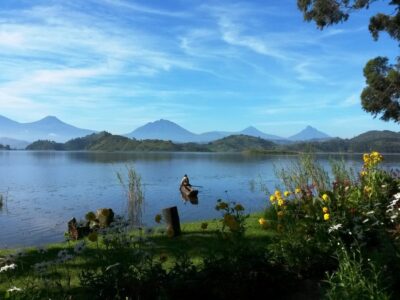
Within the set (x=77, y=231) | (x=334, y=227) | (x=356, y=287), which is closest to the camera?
(x=356, y=287)

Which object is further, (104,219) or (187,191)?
(187,191)

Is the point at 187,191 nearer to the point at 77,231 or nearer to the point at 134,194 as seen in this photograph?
the point at 134,194

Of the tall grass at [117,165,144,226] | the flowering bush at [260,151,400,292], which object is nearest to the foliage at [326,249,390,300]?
the flowering bush at [260,151,400,292]

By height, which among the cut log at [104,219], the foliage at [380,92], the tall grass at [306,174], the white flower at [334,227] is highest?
the foliage at [380,92]

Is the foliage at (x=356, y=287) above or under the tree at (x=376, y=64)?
under

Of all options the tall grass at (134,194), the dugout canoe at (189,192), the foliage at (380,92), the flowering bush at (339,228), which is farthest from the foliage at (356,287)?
the dugout canoe at (189,192)

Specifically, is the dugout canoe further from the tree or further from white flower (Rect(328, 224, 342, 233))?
white flower (Rect(328, 224, 342, 233))

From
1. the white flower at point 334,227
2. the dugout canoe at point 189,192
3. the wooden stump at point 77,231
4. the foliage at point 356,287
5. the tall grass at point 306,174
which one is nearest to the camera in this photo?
the foliage at point 356,287

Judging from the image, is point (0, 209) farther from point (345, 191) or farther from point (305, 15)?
point (345, 191)

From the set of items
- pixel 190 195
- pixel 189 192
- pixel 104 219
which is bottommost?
pixel 190 195

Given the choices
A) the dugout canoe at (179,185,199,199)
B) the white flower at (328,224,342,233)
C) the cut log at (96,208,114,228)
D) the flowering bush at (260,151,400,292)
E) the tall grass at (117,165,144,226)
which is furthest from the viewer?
the dugout canoe at (179,185,199,199)

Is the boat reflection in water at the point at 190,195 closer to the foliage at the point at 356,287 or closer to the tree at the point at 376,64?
the tree at the point at 376,64

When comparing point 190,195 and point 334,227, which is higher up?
point 334,227

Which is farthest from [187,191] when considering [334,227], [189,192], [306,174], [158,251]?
[334,227]
